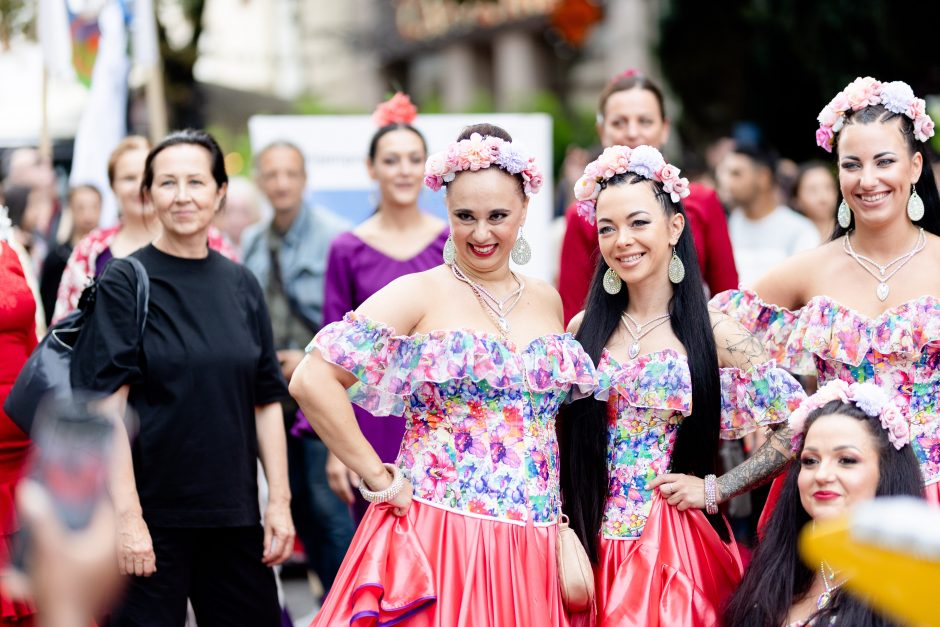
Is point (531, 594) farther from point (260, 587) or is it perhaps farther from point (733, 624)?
point (260, 587)

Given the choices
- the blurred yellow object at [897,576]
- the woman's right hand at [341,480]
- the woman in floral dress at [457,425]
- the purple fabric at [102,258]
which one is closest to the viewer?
the blurred yellow object at [897,576]

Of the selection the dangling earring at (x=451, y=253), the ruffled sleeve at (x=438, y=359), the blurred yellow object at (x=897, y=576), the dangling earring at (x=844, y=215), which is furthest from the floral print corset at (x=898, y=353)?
the blurred yellow object at (x=897, y=576)

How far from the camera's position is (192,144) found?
181 inches

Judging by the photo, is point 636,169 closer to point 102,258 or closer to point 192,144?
point 192,144

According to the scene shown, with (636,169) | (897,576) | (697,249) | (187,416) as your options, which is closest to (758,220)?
(697,249)

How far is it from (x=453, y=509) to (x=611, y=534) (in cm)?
56

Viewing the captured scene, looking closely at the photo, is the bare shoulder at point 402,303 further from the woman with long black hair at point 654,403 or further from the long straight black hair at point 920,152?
the long straight black hair at point 920,152

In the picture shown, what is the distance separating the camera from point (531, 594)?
3.73 m

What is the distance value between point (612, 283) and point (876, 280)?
0.89 metres

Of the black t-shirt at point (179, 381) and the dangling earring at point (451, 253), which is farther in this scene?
the black t-shirt at point (179, 381)

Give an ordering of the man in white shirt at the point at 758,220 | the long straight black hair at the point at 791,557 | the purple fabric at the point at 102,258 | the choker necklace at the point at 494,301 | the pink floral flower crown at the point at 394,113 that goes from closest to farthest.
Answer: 1. the long straight black hair at the point at 791,557
2. the choker necklace at the point at 494,301
3. the purple fabric at the point at 102,258
4. the pink floral flower crown at the point at 394,113
5. the man in white shirt at the point at 758,220

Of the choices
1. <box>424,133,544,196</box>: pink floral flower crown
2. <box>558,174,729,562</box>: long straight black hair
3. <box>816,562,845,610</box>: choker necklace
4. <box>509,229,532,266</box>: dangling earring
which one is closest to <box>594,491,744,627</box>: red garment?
<box>558,174,729,562</box>: long straight black hair

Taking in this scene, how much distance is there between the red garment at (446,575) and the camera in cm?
367

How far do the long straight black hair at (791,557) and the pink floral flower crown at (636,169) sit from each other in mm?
888
